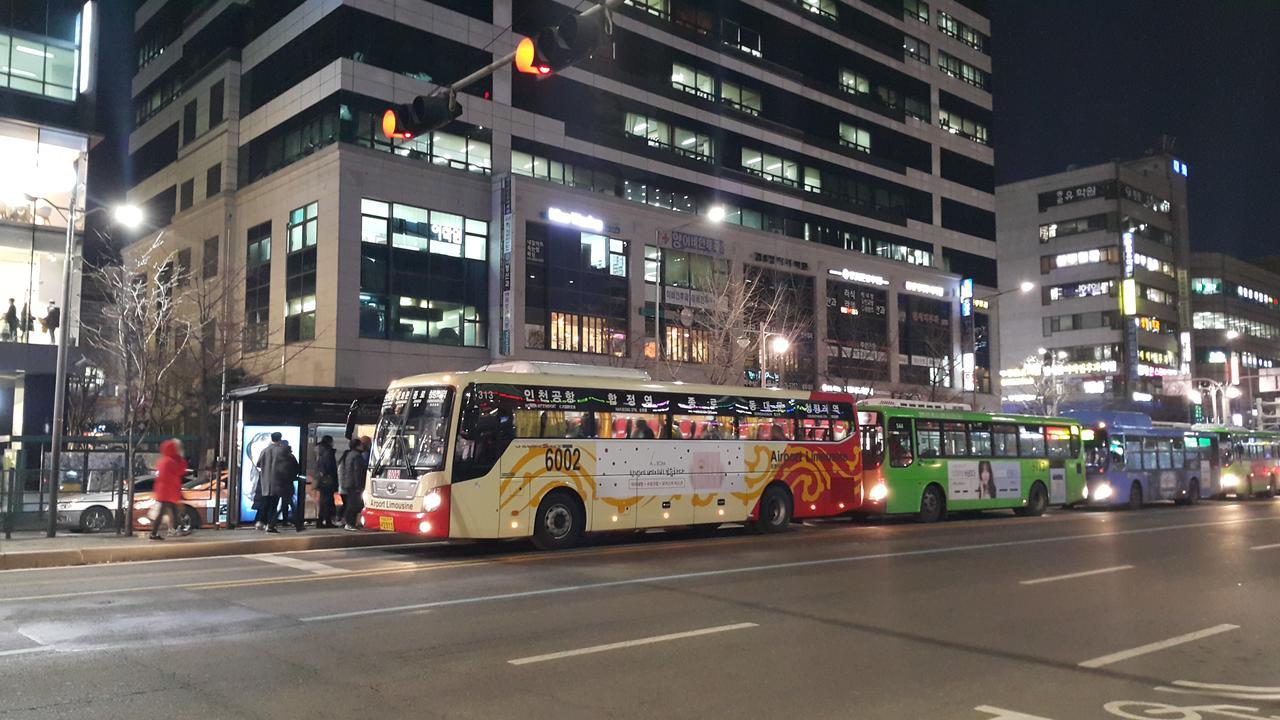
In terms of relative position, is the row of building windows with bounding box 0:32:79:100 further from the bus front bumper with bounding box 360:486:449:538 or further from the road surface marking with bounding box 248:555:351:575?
the bus front bumper with bounding box 360:486:449:538

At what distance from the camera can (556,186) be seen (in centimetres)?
4459

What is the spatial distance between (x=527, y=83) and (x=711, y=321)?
563 inches

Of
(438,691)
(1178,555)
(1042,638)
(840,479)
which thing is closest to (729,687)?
(438,691)

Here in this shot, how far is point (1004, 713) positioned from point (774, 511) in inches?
579

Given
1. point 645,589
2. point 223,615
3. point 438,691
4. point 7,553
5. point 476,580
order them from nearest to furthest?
point 438,691, point 223,615, point 645,589, point 476,580, point 7,553

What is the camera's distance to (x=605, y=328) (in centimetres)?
4669

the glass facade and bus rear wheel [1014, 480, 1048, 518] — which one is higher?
the glass facade

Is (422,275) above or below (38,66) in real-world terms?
below

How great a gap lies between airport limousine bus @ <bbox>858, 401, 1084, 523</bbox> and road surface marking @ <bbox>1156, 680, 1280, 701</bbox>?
1657cm

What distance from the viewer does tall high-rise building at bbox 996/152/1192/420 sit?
88000 mm

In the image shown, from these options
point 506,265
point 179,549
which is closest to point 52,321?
point 179,549

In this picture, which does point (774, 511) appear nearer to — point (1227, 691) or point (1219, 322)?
point (1227, 691)

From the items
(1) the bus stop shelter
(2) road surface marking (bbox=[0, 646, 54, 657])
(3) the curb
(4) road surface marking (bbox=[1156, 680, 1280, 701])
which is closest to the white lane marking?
(2) road surface marking (bbox=[0, 646, 54, 657])

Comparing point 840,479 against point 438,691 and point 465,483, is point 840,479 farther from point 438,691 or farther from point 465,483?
point 438,691
